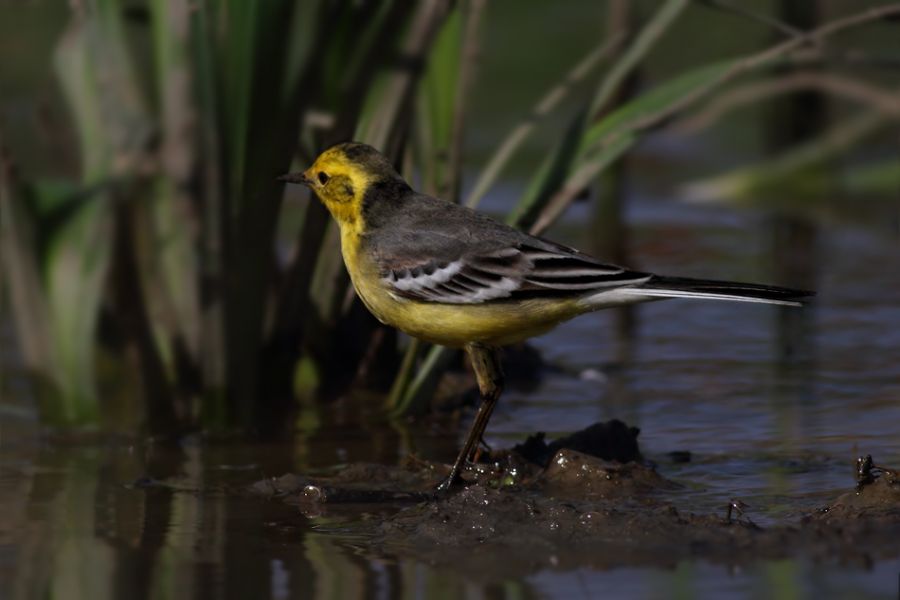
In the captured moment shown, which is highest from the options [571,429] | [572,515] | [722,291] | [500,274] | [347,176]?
[347,176]

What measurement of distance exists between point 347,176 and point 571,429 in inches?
52.9

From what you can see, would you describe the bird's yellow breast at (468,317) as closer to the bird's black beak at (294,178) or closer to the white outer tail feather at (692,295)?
the white outer tail feather at (692,295)

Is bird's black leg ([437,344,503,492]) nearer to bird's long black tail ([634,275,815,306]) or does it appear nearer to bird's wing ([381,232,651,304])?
bird's wing ([381,232,651,304])

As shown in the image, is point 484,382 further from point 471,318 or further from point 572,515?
point 572,515

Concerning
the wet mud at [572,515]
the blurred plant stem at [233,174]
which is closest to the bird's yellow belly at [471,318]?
the wet mud at [572,515]

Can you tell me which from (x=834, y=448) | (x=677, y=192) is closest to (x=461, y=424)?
(x=834, y=448)

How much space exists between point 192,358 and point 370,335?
2.95 feet

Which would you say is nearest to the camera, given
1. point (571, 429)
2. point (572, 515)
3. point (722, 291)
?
point (572, 515)

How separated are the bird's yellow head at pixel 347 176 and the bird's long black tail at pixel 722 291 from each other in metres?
1.20

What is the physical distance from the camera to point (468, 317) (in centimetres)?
554

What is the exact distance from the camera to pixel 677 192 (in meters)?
11.3

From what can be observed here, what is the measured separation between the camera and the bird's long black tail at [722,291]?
5027 mm

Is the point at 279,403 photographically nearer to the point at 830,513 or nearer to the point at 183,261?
Answer: the point at 183,261

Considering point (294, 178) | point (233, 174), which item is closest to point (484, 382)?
point (294, 178)
